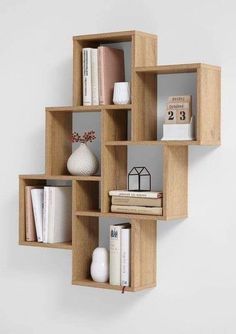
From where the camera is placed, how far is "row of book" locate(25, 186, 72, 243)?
123 inches

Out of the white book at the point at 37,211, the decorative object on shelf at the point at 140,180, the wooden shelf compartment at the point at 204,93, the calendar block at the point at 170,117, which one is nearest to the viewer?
the wooden shelf compartment at the point at 204,93

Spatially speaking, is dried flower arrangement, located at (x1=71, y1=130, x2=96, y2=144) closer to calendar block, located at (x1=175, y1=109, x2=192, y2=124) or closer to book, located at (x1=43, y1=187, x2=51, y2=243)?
book, located at (x1=43, y1=187, x2=51, y2=243)

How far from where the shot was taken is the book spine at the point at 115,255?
9.64 feet

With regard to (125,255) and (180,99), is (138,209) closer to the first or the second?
(125,255)

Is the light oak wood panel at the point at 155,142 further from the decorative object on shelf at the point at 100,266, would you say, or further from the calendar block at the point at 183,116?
the decorative object on shelf at the point at 100,266

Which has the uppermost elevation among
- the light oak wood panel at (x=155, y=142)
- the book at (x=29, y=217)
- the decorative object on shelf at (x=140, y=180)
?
the light oak wood panel at (x=155, y=142)

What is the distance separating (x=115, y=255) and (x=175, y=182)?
36 cm

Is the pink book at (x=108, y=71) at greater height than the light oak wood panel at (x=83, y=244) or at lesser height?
greater

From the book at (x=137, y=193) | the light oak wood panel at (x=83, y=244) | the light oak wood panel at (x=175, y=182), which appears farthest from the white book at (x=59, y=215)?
the light oak wood panel at (x=175, y=182)

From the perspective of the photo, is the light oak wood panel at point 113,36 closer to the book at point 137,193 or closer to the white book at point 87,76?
the white book at point 87,76

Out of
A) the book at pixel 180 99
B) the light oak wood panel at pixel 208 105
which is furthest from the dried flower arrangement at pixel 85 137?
the light oak wood panel at pixel 208 105

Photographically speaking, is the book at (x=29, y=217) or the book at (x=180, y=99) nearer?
the book at (x=180, y=99)

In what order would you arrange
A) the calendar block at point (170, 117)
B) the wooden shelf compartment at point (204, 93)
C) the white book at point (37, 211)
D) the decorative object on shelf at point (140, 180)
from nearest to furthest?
1. the wooden shelf compartment at point (204, 93)
2. the calendar block at point (170, 117)
3. the decorative object on shelf at point (140, 180)
4. the white book at point (37, 211)

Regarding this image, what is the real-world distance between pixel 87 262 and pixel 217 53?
0.96m
